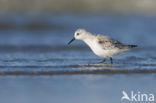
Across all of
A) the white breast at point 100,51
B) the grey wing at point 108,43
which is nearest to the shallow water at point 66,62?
the white breast at point 100,51

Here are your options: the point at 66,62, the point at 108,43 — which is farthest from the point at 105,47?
the point at 66,62

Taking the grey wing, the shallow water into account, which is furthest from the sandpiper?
the shallow water

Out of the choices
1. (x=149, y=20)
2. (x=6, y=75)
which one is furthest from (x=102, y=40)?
(x=149, y=20)

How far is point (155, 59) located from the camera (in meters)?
11.8

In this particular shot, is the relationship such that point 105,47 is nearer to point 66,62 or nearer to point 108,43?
point 108,43

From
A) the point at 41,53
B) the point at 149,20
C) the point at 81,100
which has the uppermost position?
the point at 149,20

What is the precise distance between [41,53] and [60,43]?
4.93ft

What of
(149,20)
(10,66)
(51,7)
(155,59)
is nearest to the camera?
(10,66)

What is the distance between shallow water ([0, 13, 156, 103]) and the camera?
27.5ft

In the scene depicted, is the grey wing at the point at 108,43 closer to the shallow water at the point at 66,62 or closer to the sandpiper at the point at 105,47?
the sandpiper at the point at 105,47

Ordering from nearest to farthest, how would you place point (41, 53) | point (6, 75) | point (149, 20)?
1. point (6, 75)
2. point (41, 53)
3. point (149, 20)

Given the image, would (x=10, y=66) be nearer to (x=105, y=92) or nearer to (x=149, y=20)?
(x=105, y=92)

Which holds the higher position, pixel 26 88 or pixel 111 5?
pixel 111 5

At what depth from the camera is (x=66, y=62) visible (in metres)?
11.2
